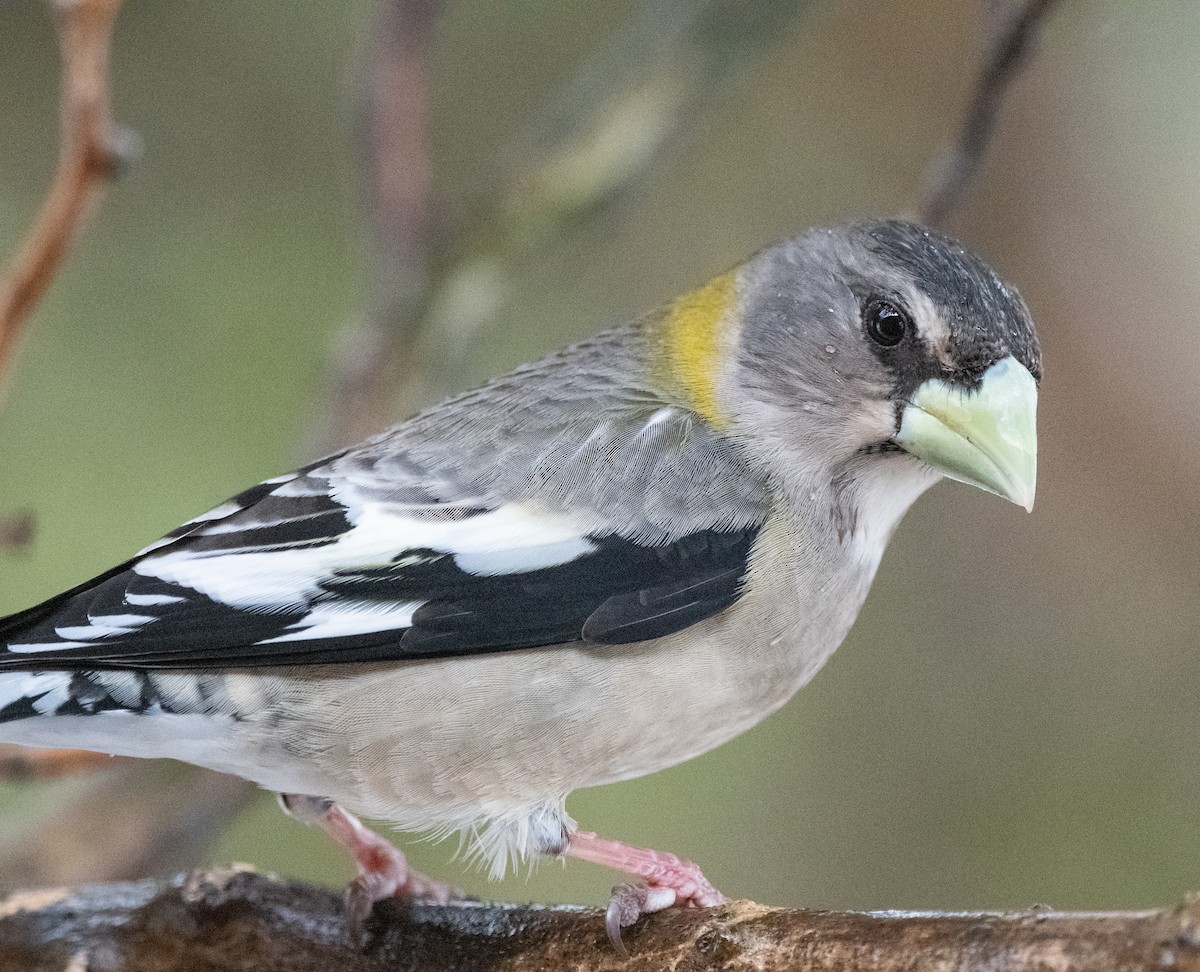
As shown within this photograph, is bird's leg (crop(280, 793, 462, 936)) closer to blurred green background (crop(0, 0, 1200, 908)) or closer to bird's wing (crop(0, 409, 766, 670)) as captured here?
bird's wing (crop(0, 409, 766, 670))

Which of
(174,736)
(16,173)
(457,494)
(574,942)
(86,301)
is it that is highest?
(16,173)

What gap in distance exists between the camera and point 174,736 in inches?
92.2

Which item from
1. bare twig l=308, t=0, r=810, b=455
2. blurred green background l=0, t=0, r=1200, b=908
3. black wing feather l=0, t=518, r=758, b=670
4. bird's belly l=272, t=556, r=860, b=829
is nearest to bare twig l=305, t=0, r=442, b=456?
bare twig l=308, t=0, r=810, b=455

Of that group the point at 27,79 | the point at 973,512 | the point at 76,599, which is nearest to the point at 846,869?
the point at 973,512

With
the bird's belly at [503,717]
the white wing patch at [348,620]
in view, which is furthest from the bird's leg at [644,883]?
the white wing patch at [348,620]

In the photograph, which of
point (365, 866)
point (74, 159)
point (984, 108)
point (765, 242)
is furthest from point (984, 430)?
point (765, 242)

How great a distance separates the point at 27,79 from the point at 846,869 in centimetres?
392

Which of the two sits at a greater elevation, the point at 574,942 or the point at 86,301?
the point at 86,301

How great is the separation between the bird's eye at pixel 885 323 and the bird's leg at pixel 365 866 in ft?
4.07

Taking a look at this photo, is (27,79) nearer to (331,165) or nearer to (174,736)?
(331,165)

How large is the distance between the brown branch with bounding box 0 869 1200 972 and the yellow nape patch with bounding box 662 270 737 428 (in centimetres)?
98

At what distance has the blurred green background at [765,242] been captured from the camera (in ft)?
15.0

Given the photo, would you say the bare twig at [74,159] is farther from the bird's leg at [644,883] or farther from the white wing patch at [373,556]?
the bird's leg at [644,883]

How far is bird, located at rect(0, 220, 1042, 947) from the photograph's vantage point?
2326 millimetres
